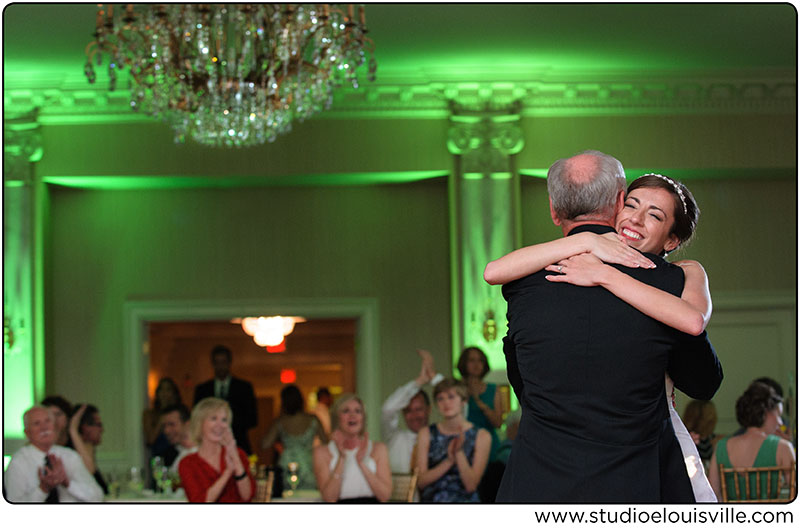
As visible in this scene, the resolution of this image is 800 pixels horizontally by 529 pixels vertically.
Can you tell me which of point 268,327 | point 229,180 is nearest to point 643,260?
point 229,180

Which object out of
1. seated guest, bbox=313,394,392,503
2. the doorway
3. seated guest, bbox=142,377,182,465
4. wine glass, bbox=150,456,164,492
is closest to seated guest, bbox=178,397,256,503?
seated guest, bbox=313,394,392,503

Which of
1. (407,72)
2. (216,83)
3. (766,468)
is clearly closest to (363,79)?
(407,72)

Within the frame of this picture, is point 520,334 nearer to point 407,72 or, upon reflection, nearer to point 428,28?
point 428,28

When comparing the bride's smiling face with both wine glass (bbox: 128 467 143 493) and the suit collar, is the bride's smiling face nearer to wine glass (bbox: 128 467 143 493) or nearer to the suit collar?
the suit collar

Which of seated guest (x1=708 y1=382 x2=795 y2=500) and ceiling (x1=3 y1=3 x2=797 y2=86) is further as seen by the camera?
ceiling (x1=3 y1=3 x2=797 y2=86)

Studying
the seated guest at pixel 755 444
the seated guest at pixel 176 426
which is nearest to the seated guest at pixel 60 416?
the seated guest at pixel 176 426

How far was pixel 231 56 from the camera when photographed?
Answer: 5.53 metres

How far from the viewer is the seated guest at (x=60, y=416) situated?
643cm

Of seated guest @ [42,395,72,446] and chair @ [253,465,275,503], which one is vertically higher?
seated guest @ [42,395,72,446]

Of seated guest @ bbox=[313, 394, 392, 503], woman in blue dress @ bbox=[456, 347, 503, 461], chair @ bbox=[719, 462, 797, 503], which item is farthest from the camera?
woman in blue dress @ bbox=[456, 347, 503, 461]

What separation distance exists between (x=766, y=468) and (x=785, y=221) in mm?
3809

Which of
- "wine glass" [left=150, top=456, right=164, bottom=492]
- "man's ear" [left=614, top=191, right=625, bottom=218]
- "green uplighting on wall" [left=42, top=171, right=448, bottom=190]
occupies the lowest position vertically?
"wine glass" [left=150, top=456, right=164, bottom=492]

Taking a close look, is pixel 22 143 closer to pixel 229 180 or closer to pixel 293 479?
pixel 229 180

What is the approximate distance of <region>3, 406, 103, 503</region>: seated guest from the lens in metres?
5.35
